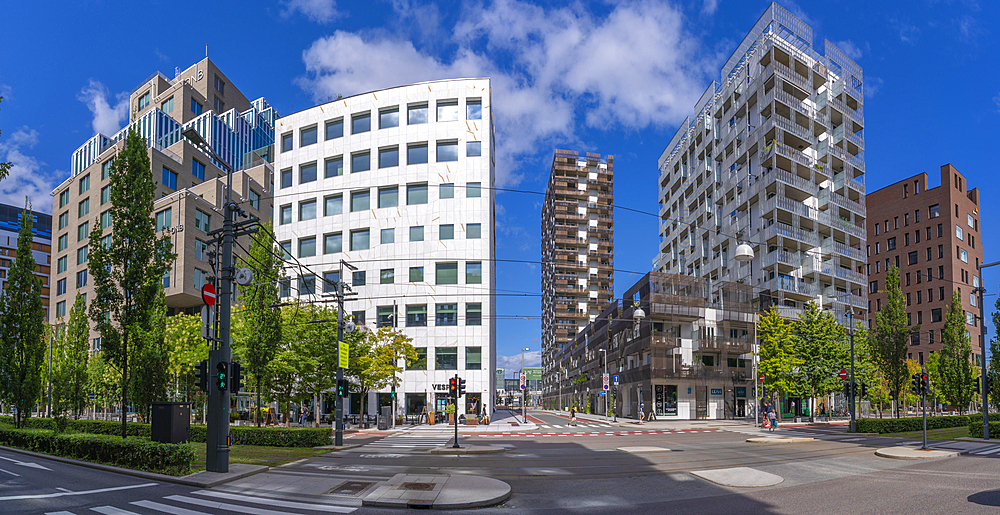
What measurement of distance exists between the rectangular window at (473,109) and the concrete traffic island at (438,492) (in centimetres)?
4733

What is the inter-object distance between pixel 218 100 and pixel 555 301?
80.4 meters

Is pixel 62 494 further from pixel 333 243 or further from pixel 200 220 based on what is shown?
pixel 200 220

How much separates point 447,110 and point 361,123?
32.0 ft

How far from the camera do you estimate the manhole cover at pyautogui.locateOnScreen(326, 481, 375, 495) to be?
1539cm

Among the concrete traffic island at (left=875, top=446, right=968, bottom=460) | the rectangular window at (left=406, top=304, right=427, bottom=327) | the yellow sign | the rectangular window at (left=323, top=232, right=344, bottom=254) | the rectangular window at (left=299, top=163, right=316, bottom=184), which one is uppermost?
the rectangular window at (left=299, top=163, right=316, bottom=184)

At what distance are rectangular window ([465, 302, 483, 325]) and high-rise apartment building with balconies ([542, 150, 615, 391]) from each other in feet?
250

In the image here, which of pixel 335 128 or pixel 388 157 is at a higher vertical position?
pixel 335 128

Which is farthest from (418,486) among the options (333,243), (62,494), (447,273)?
(333,243)

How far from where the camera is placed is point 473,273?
58.1 metres

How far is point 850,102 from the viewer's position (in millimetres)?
76875

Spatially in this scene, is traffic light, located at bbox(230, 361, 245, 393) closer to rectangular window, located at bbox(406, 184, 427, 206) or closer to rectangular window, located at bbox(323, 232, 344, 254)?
rectangular window, located at bbox(406, 184, 427, 206)

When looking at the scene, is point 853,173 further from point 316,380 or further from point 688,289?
point 316,380

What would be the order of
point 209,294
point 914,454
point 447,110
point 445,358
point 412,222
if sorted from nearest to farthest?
1. point 209,294
2. point 914,454
3. point 445,358
4. point 412,222
5. point 447,110

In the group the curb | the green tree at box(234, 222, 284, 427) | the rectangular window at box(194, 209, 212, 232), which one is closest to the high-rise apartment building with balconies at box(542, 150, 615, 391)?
the rectangular window at box(194, 209, 212, 232)
